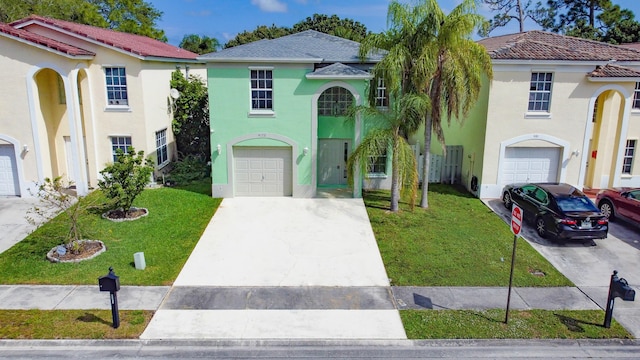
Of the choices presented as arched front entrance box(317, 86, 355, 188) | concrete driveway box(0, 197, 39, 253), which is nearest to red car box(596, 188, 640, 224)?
arched front entrance box(317, 86, 355, 188)

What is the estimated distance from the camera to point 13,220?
16.5 metres

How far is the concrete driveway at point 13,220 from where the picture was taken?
48.8 ft

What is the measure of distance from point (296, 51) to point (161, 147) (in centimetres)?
847

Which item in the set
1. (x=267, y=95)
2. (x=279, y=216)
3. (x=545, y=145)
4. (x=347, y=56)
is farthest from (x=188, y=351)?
(x=545, y=145)

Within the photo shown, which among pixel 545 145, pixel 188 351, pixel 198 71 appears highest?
pixel 198 71

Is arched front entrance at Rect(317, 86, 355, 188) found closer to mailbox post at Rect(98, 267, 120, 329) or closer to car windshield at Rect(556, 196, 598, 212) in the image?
car windshield at Rect(556, 196, 598, 212)

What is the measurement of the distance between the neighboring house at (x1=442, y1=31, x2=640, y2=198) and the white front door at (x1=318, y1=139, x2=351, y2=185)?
223 inches

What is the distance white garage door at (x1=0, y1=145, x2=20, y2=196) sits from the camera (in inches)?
746

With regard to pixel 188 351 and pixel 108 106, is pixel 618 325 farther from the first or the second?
pixel 108 106

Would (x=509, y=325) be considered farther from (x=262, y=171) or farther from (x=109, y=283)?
(x=262, y=171)

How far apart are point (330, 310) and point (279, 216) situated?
6.89m

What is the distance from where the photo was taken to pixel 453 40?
50.5ft

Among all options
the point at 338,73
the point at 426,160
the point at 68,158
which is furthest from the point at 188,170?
the point at 426,160

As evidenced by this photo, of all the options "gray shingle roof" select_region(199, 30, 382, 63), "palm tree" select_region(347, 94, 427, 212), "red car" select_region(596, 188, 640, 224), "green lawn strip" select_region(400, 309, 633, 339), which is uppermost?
"gray shingle roof" select_region(199, 30, 382, 63)
